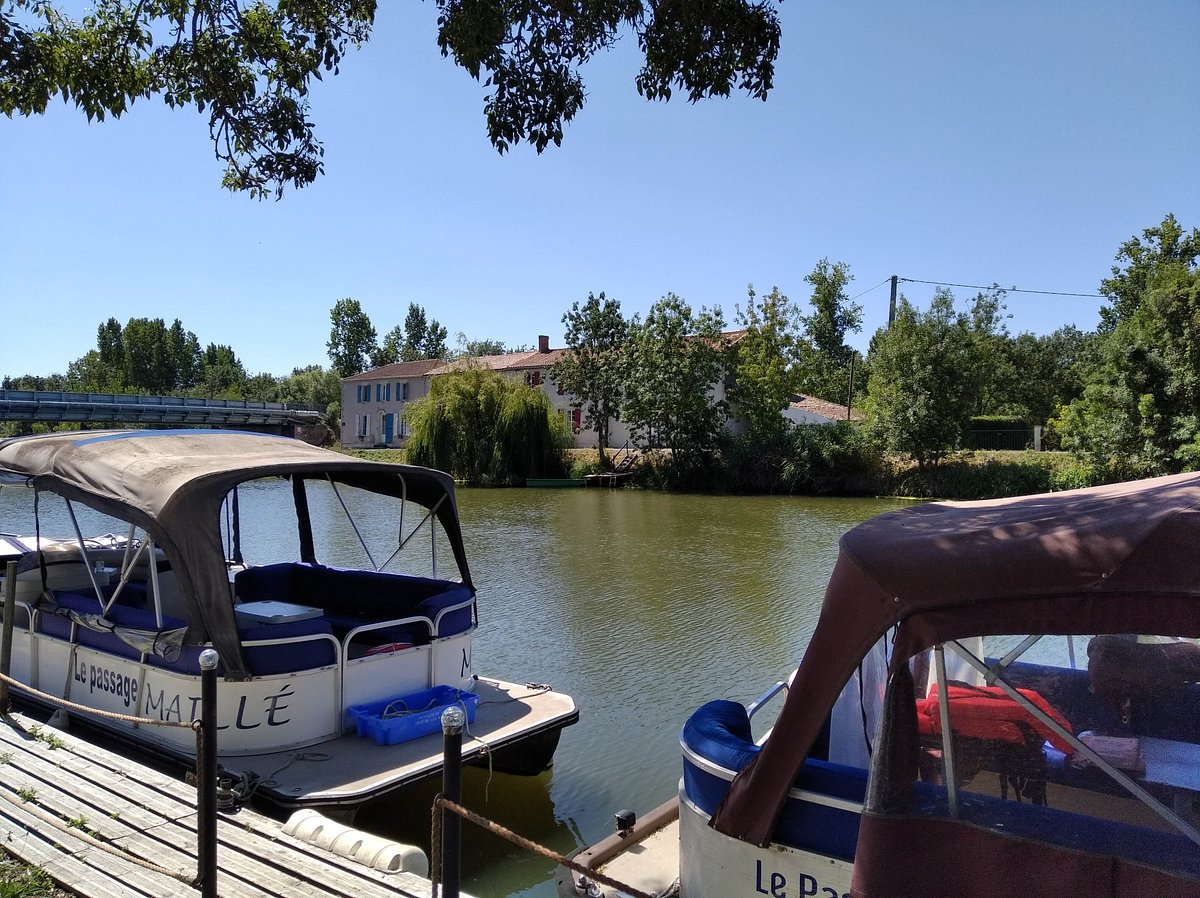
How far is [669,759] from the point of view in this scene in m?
8.79

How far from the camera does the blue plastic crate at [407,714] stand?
6.83 meters

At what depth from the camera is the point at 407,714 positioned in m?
7.05

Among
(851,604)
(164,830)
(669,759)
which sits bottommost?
(669,759)

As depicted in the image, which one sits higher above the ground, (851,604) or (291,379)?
(291,379)

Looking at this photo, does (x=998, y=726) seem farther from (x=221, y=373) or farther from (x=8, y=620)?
(x=221, y=373)

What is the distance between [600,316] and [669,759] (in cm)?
4325

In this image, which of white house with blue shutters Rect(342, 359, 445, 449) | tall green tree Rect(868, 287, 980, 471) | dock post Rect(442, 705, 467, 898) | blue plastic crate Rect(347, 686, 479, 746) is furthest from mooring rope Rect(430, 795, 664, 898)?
white house with blue shutters Rect(342, 359, 445, 449)

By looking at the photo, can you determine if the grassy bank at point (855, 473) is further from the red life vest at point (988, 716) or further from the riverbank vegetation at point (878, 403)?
the red life vest at point (988, 716)

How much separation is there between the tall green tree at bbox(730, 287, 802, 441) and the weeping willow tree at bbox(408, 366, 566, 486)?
33.6 ft

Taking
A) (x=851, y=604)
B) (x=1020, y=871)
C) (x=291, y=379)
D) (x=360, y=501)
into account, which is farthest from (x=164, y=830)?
(x=291, y=379)

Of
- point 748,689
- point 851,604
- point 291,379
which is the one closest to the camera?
point 851,604

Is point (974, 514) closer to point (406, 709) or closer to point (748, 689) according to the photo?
point (406, 709)

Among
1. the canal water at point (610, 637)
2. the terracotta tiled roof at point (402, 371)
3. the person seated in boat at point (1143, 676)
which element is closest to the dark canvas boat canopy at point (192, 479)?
the canal water at point (610, 637)

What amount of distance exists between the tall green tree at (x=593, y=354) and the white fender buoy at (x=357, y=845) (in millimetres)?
44428
